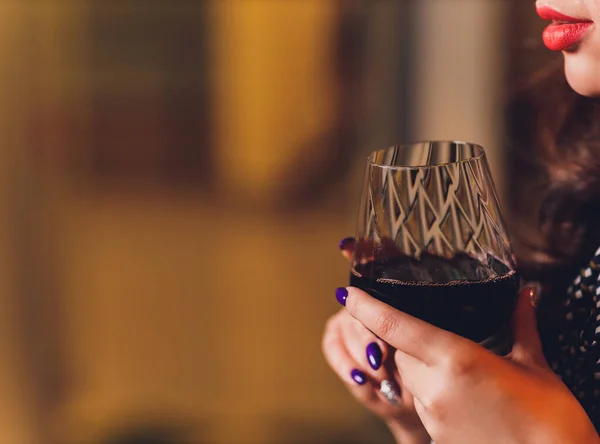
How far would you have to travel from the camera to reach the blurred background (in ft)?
7.72

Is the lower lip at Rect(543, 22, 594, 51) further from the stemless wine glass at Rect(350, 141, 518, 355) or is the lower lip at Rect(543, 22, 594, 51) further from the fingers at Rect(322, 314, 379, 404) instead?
the fingers at Rect(322, 314, 379, 404)

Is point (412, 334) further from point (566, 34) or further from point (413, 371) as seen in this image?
point (566, 34)

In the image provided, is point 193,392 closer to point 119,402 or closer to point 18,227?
point 119,402

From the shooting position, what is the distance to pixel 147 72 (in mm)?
2486

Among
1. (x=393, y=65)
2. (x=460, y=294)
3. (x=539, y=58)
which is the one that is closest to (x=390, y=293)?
(x=460, y=294)

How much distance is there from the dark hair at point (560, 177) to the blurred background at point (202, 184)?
936mm

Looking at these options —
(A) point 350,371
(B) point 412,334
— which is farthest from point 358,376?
(B) point 412,334

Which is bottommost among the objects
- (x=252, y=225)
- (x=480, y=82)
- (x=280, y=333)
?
(x=280, y=333)

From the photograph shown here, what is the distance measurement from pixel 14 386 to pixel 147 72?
135cm

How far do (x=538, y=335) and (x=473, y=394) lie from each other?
18cm

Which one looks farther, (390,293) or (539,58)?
(539,58)

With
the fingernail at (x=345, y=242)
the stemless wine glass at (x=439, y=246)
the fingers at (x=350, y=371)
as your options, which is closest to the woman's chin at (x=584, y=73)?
the stemless wine glass at (x=439, y=246)

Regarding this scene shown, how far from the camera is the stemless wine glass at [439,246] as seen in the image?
2.10 ft

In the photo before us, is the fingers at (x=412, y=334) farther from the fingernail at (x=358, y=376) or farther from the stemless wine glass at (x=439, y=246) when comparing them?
the fingernail at (x=358, y=376)
